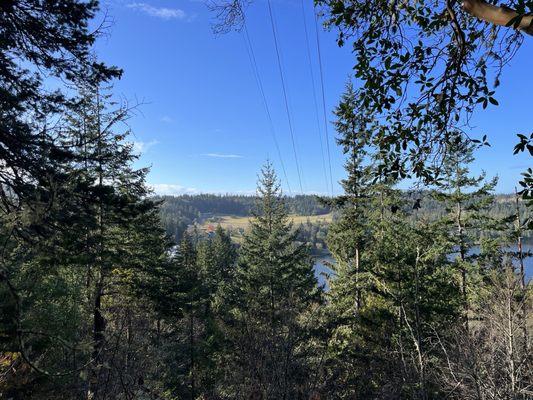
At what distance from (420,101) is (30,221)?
338 centimetres

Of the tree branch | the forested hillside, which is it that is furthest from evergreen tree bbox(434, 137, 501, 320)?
the tree branch

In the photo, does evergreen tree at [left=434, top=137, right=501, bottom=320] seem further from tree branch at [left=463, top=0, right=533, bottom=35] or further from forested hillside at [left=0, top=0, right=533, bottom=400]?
tree branch at [left=463, top=0, right=533, bottom=35]

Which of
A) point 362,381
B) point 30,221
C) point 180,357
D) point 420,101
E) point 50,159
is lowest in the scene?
point 180,357

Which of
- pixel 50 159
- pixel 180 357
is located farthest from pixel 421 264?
pixel 180 357

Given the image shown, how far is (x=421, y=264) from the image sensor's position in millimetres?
12680

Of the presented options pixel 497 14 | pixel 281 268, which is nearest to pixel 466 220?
pixel 281 268

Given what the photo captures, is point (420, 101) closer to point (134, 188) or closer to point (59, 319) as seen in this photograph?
point (134, 188)

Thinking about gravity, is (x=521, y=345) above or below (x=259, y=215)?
below

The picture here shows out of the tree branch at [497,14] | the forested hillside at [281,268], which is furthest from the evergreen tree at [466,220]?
the tree branch at [497,14]

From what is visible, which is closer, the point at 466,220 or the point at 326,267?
the point at 466,220

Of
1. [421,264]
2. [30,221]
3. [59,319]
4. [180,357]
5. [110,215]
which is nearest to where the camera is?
[30,221]

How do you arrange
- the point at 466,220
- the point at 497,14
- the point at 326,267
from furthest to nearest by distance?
the point at 326,267
the point at 466,220
the point at 497,14

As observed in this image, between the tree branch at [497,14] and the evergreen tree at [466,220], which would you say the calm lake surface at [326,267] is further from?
the tree branch at [497,14]

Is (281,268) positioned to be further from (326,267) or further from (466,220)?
(326,267)
